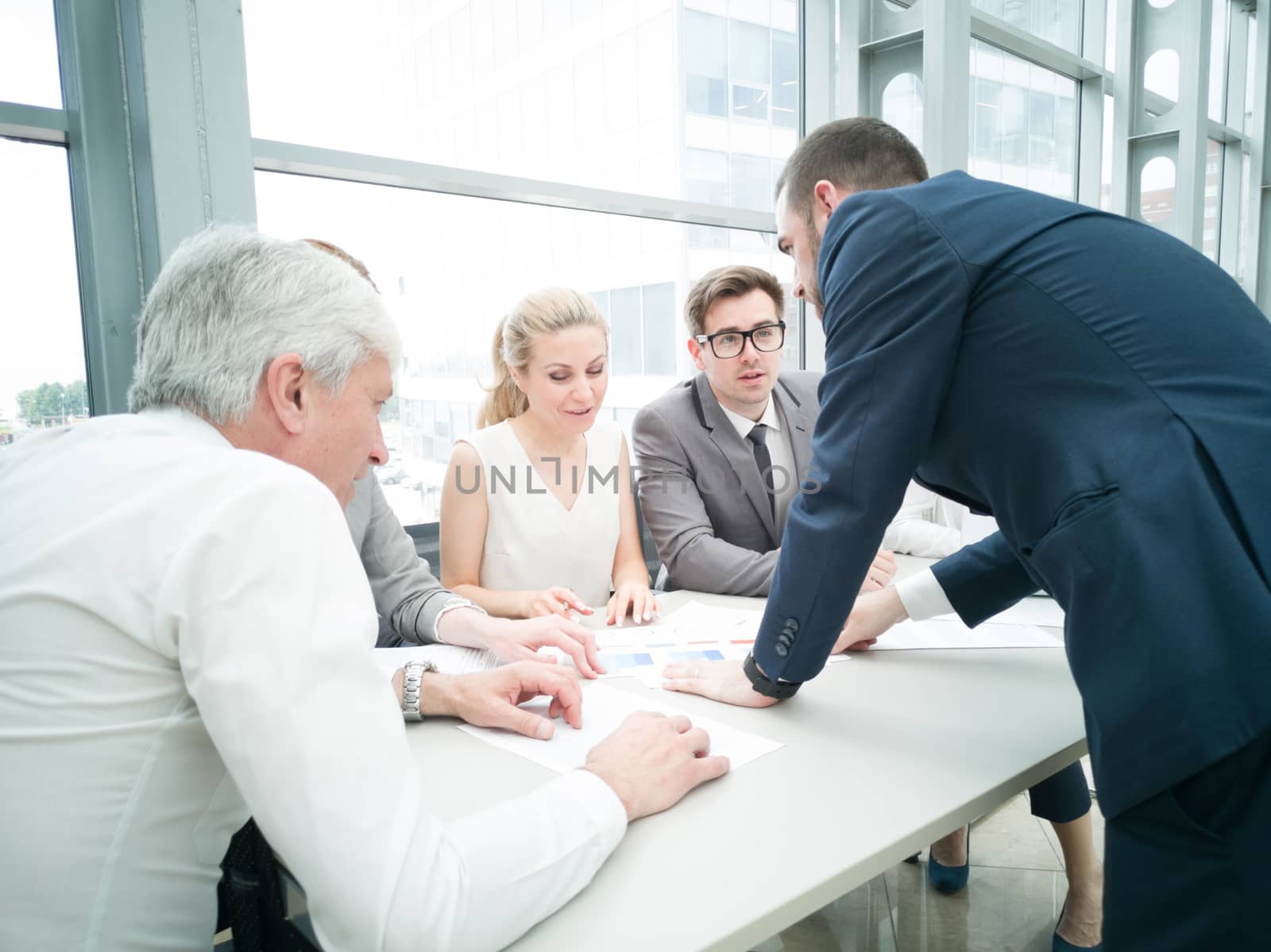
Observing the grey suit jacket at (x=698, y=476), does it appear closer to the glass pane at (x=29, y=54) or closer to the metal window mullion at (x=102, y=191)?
the metal window mullion at (x=102, y=191)

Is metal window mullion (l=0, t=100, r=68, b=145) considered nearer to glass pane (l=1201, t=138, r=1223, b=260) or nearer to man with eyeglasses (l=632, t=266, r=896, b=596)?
man with eyeglasses (l=632, t=266, r=896, b=596)

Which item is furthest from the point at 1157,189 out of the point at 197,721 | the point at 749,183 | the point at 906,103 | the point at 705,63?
the point at 197,721

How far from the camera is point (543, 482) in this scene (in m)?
2.25

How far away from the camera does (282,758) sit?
604 mm

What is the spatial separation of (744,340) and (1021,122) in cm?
313

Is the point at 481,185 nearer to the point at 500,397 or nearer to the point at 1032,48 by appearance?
the point at 500,397

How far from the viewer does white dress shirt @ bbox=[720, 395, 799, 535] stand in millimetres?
2312

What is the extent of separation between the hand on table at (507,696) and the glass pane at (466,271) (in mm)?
1154

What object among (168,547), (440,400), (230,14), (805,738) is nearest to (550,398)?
(440,400)

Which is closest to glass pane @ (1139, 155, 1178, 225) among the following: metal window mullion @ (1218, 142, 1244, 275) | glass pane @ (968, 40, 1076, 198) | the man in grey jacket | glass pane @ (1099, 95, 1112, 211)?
glass pane @ (1099, 95, 1112, 211)

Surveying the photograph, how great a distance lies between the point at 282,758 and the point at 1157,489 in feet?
2.77

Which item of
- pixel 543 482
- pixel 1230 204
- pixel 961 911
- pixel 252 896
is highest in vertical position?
pixel 1230 204

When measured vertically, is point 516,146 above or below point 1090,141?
below

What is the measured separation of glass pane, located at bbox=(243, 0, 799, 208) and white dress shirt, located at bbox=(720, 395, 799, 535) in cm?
105
